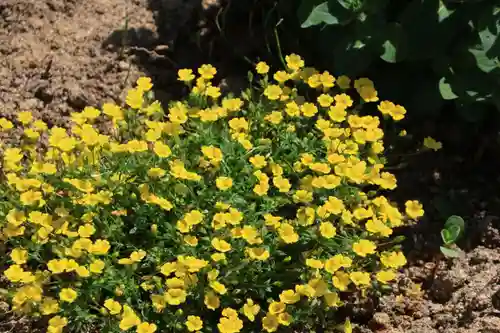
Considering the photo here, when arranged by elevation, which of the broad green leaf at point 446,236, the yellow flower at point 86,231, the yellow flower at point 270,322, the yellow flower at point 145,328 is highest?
the yellow flower at point 86,231

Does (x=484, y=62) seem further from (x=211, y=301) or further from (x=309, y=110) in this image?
(x=211, y=301)

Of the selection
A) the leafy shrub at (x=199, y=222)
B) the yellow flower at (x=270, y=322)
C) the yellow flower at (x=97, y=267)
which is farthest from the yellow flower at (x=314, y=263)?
the yellow flower at (x=97, y=267)

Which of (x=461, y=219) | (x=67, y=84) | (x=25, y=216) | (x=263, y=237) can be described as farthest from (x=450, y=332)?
(x=67, y=84)

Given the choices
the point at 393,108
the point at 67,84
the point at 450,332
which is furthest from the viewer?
the point at 67,84

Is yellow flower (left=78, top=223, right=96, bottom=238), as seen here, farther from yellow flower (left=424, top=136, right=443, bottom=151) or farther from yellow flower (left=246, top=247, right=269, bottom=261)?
yellow flower (left=424, top=136, right=443, bottom=151)

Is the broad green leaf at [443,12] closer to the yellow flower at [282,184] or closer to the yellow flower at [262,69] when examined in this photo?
the yellow flower at [262,69]

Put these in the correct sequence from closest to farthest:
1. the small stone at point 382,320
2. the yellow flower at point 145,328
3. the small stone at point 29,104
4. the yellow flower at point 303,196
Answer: the yellow flower at point 145,328 → the yellow flower at point 303,196 → the small stone at point 382,320 → the small stone at point 29,104

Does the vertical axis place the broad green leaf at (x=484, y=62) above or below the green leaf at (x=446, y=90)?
above

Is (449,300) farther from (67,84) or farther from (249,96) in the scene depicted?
(67,84)
